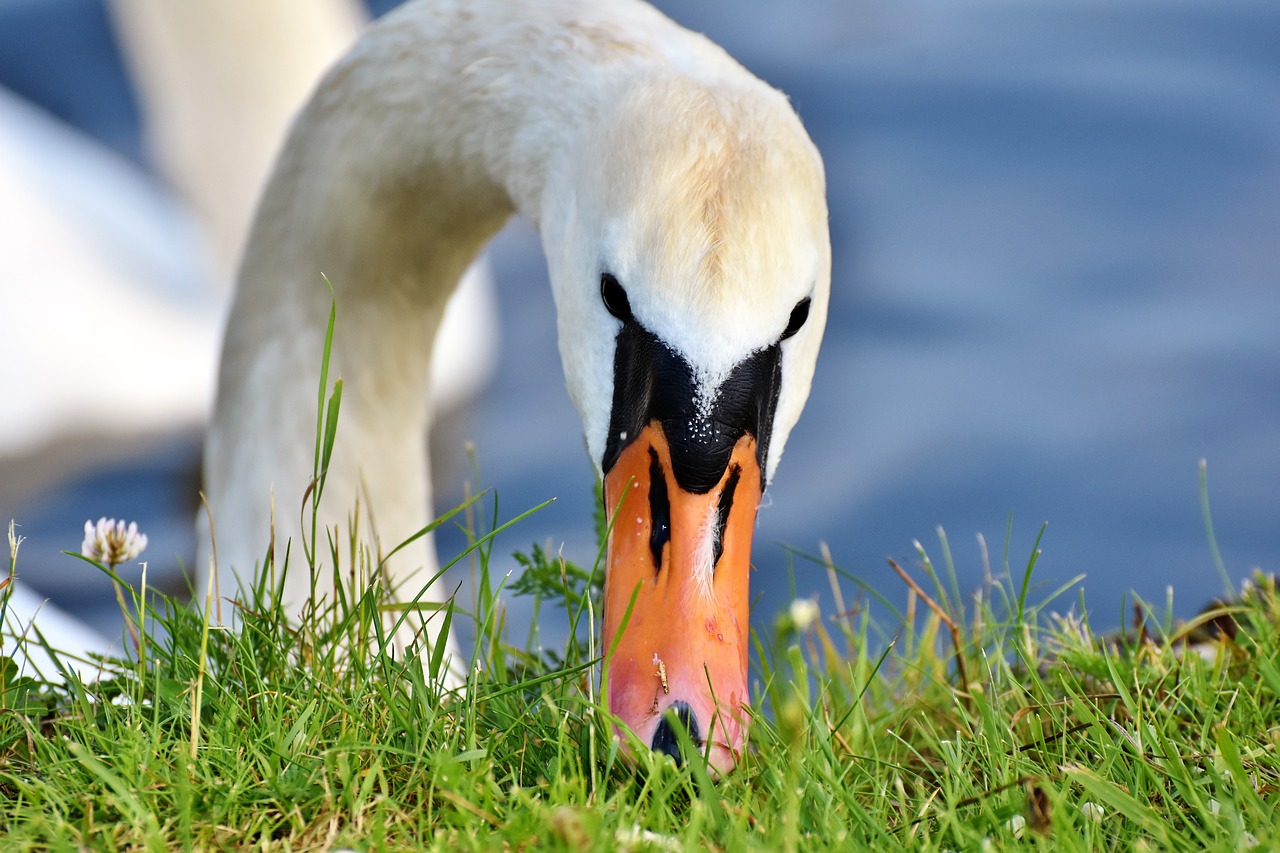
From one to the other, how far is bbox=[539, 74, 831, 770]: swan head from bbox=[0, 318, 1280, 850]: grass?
0.09 m

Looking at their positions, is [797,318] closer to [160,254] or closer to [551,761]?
[551,761]

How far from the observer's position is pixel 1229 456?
22.6ft

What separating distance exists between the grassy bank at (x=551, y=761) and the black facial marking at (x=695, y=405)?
251mm

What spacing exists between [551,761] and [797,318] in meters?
0.75

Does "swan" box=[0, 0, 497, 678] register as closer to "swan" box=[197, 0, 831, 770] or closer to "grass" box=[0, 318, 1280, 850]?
"swan" box=[197, 0, 831, 770]

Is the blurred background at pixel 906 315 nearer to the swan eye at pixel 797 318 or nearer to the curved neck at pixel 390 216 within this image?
the curved neck at pixel 390 216

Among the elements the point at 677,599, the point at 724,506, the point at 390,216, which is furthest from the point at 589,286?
the point at 390,216

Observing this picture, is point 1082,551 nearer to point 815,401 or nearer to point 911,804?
point 815,401

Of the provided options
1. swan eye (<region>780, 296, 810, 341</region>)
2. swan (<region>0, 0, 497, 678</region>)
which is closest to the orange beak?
swan eye (<region>780, 296, 810, 341</region>)

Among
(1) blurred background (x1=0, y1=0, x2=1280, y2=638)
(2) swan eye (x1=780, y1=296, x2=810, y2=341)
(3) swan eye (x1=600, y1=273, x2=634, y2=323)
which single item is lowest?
(1) blurred background (x1=0, y1=0, x2=1280, y2=638)

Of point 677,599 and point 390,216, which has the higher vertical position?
point 390,216

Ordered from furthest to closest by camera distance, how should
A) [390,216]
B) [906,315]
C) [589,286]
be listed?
[906,315], [390,216], [589,286]

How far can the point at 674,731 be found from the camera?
6.90ft

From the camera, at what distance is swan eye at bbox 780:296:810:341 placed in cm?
242
